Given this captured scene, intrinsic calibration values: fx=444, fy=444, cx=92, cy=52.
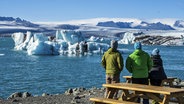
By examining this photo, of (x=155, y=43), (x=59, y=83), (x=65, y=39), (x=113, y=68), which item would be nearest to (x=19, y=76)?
(x=59, y=83)

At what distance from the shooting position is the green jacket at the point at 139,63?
804 centimetres

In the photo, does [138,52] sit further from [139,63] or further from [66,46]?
[66,46]

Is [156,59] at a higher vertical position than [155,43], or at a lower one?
higher

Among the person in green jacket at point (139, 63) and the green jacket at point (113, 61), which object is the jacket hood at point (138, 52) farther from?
the green jacket at point (113, 61)

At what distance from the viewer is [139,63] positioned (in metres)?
8.05

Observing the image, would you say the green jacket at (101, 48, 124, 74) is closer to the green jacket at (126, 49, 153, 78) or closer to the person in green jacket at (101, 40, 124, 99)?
the person in green jacket at (101, 40, 124, 99)

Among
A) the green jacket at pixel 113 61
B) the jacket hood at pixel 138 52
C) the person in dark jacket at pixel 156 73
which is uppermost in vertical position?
the jacket hood at pixel 138 52

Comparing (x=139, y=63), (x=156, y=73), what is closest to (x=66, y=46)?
(x=156, y=73)

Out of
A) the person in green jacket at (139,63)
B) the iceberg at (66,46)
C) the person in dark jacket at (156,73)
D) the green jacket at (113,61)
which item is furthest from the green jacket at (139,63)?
the iceberg at (66,46)

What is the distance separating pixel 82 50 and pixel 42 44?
5995 millimetres

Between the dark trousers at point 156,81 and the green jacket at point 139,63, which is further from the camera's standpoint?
the dark trousers at point 156,81

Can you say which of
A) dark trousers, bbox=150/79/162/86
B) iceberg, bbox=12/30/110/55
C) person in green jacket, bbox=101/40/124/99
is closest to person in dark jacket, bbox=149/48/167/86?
dark trousers, bbox=150/79/162/86

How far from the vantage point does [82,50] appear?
55.3 m

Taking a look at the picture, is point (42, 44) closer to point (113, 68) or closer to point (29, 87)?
point (29, 87)
